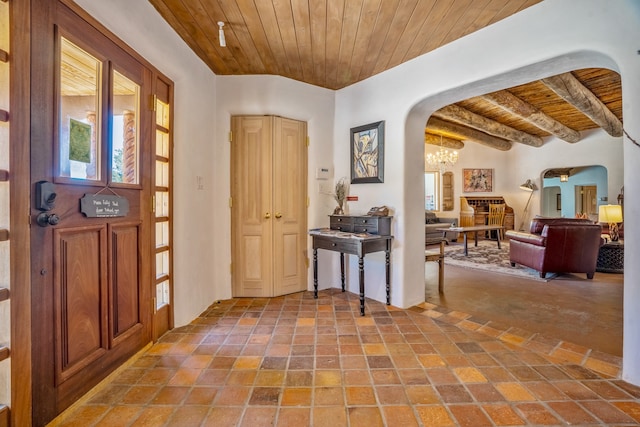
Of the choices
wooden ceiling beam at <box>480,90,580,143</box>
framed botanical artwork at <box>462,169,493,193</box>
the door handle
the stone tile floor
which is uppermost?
wooden ceiling beam at <box>480,90,580,143</box>

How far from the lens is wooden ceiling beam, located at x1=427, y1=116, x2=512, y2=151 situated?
6.43 m

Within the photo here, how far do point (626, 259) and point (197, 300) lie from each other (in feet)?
10.9

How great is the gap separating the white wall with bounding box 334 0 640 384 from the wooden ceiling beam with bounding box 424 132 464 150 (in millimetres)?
5271

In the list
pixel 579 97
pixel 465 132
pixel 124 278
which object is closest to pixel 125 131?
pixel 124 278

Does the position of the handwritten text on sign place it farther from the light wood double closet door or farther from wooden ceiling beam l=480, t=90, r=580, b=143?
wooden ceiling beam l=480, t=90, r=580, b=143

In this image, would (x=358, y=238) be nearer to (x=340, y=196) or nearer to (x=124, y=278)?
(x=340, y=196)

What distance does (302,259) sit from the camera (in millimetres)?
3588

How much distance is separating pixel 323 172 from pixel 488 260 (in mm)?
4029

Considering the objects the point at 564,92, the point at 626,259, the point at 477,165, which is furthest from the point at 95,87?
the point at 477,165

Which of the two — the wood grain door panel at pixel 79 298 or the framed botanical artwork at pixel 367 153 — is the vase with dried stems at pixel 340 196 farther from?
the wood grain door panel at pixel 79 298

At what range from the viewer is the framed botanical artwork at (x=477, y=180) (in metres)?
9.09

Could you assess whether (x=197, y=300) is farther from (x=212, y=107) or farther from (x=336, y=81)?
(x=336, y=81)

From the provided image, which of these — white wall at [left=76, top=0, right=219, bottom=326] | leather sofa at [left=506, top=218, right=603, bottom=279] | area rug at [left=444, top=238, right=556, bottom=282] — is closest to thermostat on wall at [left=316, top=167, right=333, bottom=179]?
white wall at [left=76, top=0, right=219, bottom=326]

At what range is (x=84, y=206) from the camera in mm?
1623
